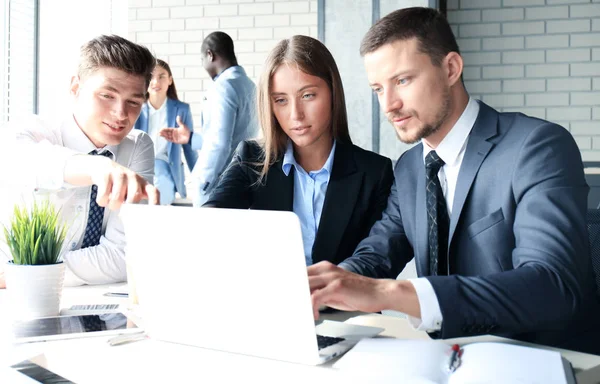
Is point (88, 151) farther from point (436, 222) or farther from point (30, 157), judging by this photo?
point (436, 222)

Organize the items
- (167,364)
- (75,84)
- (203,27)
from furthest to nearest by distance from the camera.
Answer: (203,27) < (75,84) < (167,364)

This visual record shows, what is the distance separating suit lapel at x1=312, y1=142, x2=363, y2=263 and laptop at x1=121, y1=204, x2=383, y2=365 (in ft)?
2.53

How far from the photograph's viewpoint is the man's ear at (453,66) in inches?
64.4

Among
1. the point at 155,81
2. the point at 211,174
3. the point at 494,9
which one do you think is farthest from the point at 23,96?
the point at 494,9

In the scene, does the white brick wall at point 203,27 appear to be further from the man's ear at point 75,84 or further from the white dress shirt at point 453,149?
the white dress shirt at point 453,149

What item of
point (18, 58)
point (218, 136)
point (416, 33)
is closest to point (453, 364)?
point (416, 33)

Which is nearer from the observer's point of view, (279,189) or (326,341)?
(326,341)

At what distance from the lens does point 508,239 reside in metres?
1.43

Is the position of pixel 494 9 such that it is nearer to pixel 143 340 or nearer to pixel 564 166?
pixel 564 166

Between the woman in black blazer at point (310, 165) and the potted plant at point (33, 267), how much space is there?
72cm

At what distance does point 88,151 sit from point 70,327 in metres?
0.79

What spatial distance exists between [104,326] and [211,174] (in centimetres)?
225

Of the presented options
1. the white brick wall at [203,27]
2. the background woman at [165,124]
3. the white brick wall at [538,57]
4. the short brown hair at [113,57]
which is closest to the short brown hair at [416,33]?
the short brown hair at [113,57]

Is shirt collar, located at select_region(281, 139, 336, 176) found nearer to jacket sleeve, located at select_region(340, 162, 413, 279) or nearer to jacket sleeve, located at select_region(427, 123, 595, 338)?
jacket sleeve, located at select_region(340, 162, 413, 279)
